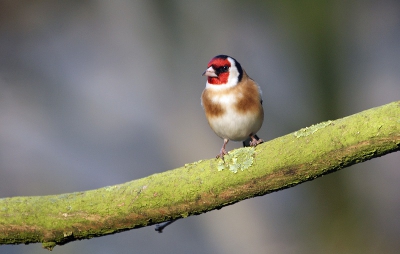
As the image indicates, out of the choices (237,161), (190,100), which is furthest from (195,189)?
(190,100)

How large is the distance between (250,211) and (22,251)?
2241 mm

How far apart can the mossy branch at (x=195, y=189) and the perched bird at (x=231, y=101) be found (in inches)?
34.5

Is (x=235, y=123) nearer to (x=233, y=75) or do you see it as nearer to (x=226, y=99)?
(x=226, y=99)

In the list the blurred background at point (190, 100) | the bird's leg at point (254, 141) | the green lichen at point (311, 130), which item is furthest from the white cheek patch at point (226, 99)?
the blurred background at point (190, 100)

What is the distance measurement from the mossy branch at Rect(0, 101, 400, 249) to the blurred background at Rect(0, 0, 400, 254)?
311 cm

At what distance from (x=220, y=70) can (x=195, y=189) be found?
1.24m

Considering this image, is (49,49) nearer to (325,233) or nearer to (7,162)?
(7,162)

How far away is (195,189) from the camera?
91.7 inches

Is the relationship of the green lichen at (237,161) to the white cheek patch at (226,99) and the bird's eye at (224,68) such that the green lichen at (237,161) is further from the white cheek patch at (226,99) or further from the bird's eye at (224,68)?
the bird's eye at (224,68)

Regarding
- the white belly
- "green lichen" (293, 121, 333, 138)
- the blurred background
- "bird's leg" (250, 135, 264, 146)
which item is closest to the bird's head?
the white belly

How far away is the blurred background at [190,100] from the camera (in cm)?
554

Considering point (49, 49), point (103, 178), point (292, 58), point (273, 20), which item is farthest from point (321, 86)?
point (49, 49)

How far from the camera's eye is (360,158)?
6.92 feet

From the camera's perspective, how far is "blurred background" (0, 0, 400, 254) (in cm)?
554
